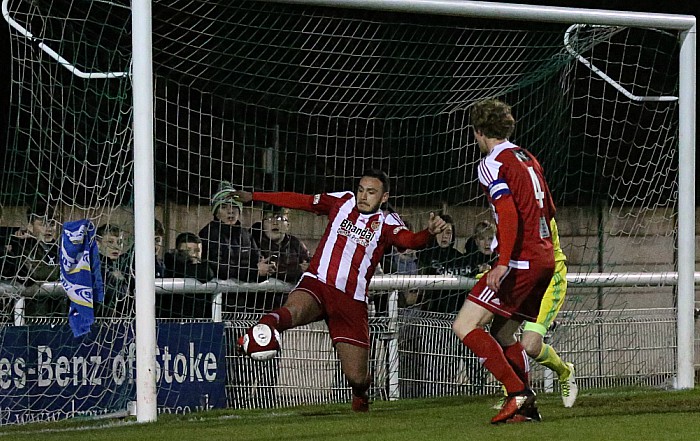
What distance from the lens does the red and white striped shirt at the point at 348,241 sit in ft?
26.9

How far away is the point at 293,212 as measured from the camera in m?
10.1

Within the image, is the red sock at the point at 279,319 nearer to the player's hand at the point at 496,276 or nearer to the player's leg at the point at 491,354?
the player's leg at the point at 491,354

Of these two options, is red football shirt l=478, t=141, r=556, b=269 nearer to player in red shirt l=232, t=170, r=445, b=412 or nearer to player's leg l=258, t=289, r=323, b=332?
player in red shirt l=232, t=170, r=445, b=412

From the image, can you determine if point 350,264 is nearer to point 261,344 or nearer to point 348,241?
point 348,241

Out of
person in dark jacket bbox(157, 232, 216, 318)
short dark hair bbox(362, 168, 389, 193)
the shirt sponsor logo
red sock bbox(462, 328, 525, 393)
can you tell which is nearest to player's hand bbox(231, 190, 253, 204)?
the shirt sponsor logo

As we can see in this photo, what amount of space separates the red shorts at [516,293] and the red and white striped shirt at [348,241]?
1501 millimetres

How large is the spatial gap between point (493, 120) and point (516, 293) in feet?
3.22

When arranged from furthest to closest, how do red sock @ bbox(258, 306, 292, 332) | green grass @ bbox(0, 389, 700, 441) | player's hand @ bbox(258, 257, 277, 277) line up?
player's hand @ bbox(258, 257, 277, 277), red sock @ bbox(258, 306, 292, 332), green grass @ bbox(0, 389, 700, 441)

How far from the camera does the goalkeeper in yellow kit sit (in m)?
7.56

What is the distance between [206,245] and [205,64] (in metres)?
1.33

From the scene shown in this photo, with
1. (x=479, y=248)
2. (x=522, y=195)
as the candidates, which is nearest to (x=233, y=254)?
(x=479, y=248)

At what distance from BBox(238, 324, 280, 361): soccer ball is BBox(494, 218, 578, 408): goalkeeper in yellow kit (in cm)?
157

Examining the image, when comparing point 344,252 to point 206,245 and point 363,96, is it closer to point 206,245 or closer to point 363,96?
point 206,245

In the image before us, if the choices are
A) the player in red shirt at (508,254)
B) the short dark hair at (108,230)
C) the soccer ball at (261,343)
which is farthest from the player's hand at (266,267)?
the player in red shirt at (508,254)
